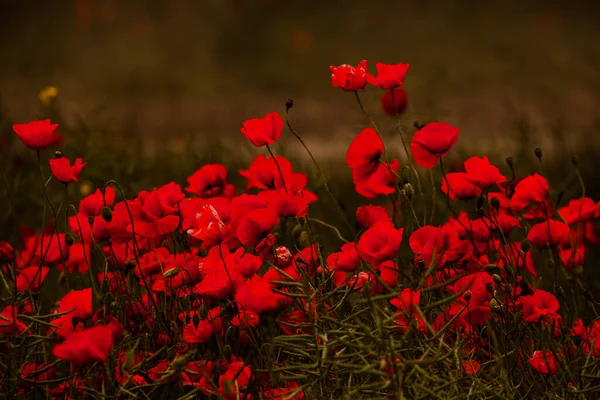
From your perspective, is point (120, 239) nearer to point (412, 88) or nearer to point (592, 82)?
point (412, 88)

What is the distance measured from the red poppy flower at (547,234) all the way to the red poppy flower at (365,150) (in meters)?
0.35

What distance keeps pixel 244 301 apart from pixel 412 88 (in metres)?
2.29

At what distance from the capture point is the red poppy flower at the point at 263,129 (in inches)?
53.4

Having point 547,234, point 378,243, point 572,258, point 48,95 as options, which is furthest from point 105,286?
point 48,95

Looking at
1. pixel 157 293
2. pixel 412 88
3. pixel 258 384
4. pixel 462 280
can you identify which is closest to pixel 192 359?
pixel 258 384

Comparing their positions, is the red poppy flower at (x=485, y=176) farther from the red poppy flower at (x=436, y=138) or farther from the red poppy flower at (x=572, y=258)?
the red poppy flower at (x=572, y=258)

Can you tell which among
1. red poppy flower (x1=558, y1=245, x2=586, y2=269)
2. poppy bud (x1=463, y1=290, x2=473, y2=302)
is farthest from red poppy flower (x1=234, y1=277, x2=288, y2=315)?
red poppy flower (x1=558, y1=245, x2=586, y2=269)

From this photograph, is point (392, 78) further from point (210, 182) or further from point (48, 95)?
point (48, 95)

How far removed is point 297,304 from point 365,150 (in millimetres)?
351

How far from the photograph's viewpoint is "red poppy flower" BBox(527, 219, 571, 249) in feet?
4.72

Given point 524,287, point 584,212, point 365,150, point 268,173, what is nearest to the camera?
point 524,287

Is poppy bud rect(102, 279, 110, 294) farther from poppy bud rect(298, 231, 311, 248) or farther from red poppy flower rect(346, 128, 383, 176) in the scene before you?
red poppy flower rect(346, 128, 383, 176)

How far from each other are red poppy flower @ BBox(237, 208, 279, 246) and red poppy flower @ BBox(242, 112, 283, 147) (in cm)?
18

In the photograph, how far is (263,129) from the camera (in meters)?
1.37
